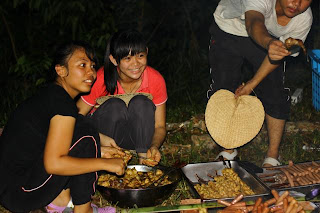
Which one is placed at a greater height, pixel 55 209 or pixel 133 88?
pixel 133 88

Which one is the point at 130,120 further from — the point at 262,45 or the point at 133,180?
the point at 262,45

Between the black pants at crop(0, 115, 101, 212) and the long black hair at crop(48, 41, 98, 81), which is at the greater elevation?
the long black hair at crop(48, 41, 98, 81)

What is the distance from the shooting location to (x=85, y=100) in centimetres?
428

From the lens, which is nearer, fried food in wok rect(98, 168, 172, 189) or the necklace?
fried food in wok rect(98, 168, 172, 189)

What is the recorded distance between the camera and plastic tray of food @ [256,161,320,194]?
3.62 m

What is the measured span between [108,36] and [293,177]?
4193 mm

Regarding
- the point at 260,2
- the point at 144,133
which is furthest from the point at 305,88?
the point at 144,133

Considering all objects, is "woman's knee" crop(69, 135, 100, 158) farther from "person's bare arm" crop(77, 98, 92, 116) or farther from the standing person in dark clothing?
"person's bare arm" crop(77, 98, 92, 116)

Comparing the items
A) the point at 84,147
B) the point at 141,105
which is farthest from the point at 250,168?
the point at 84,147

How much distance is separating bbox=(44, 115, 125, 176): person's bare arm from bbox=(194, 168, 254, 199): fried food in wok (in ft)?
3.42

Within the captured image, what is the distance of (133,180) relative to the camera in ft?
12.5

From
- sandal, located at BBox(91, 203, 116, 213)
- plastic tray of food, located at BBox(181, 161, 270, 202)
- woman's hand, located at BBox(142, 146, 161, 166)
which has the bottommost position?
sandal, located at BBox(91, 203, 116, 213)

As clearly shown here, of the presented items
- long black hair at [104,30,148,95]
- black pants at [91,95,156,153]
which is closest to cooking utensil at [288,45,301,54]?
long black hair at [104,30,148,95]

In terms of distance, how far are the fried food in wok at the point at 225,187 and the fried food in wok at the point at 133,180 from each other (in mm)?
311
